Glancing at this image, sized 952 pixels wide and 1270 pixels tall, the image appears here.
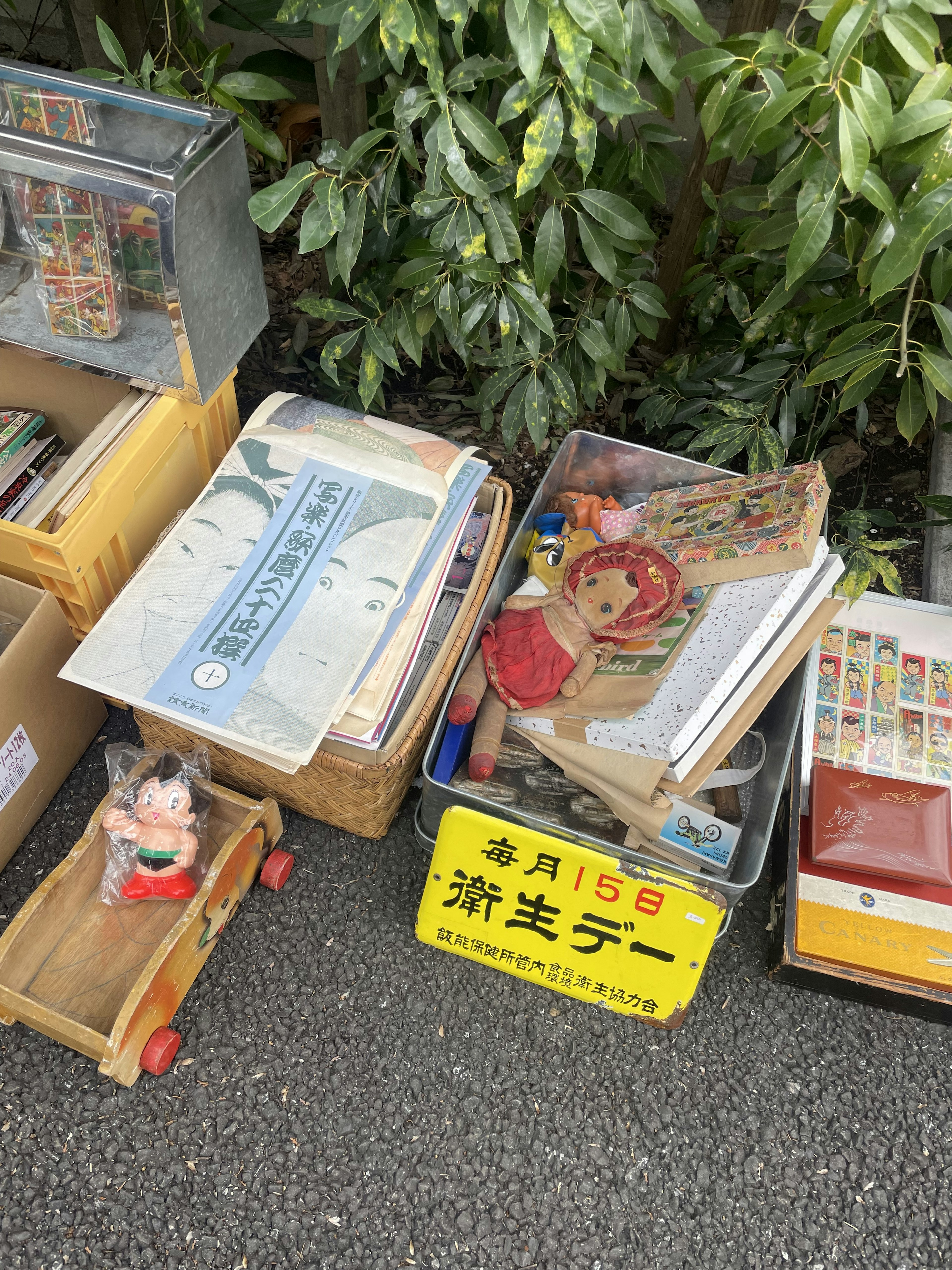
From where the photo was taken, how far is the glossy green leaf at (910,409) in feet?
6.03

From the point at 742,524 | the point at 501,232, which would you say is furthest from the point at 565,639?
the point at 501,232

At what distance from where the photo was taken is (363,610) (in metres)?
1.69

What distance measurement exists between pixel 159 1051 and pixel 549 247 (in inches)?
64.7

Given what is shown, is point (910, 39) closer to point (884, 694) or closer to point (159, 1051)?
point (884, 694)

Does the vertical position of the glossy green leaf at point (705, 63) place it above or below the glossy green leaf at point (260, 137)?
above

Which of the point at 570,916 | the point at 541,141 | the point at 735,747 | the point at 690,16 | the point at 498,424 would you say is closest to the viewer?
the point at 690,16

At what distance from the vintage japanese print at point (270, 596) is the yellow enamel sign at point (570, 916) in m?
0.36

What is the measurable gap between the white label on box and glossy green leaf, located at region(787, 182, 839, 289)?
1623 mm

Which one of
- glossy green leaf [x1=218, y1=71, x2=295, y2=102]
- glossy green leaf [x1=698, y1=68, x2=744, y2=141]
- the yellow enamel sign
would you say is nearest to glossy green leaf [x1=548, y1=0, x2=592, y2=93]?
glossy green leaf [x1=698, y1=68, x2=744, y2=141]

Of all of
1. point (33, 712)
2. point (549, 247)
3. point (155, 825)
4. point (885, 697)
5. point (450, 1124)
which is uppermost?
point (549, 247)

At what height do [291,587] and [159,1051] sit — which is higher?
[291,587]

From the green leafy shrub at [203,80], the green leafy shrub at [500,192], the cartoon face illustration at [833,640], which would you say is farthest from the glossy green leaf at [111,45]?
the cartoon face illustration at [833,640]

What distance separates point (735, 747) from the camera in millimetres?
1919

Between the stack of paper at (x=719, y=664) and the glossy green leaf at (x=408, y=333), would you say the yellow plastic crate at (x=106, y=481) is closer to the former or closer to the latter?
the glossy green leaf at (x=408, y=333)
